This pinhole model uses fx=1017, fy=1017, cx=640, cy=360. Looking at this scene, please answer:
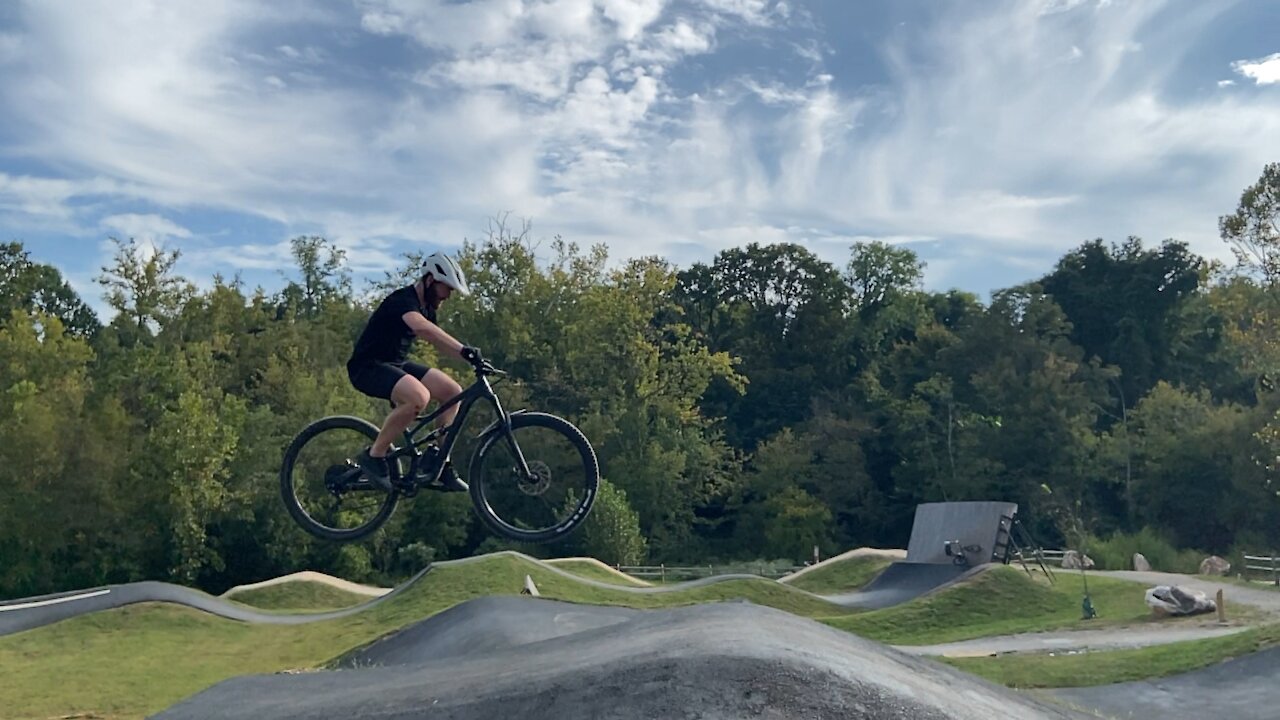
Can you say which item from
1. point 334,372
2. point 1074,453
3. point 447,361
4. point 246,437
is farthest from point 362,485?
point 1074,453

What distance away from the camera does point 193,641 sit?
2278cm

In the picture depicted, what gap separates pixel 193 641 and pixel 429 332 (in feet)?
62.1

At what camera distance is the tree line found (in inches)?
1526

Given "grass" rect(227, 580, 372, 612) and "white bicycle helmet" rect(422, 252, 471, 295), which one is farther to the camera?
"grass" rect(227, 580, 372, 612)

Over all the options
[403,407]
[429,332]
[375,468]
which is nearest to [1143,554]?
[375,468]

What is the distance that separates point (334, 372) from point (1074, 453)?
35.7 meters

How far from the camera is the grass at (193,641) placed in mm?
18297

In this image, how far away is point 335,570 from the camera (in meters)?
42.0

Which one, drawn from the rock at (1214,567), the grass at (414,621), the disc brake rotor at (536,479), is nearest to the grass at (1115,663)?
the grass at (414,621)

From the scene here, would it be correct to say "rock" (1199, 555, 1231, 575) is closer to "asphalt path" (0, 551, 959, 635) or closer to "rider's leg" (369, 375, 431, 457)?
"asphalt path" (0, 551, 959, 635)

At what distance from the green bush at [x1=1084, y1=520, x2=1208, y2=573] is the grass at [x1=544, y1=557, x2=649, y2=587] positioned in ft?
63.2

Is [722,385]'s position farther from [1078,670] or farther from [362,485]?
[362,485]

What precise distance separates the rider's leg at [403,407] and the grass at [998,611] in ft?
58.0

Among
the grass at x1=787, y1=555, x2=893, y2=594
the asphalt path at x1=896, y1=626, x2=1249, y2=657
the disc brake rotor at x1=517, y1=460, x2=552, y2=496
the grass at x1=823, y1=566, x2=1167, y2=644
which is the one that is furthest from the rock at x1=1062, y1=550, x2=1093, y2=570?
the disc brake rotor at x1=517, y1=460, x2=552, y2=496
